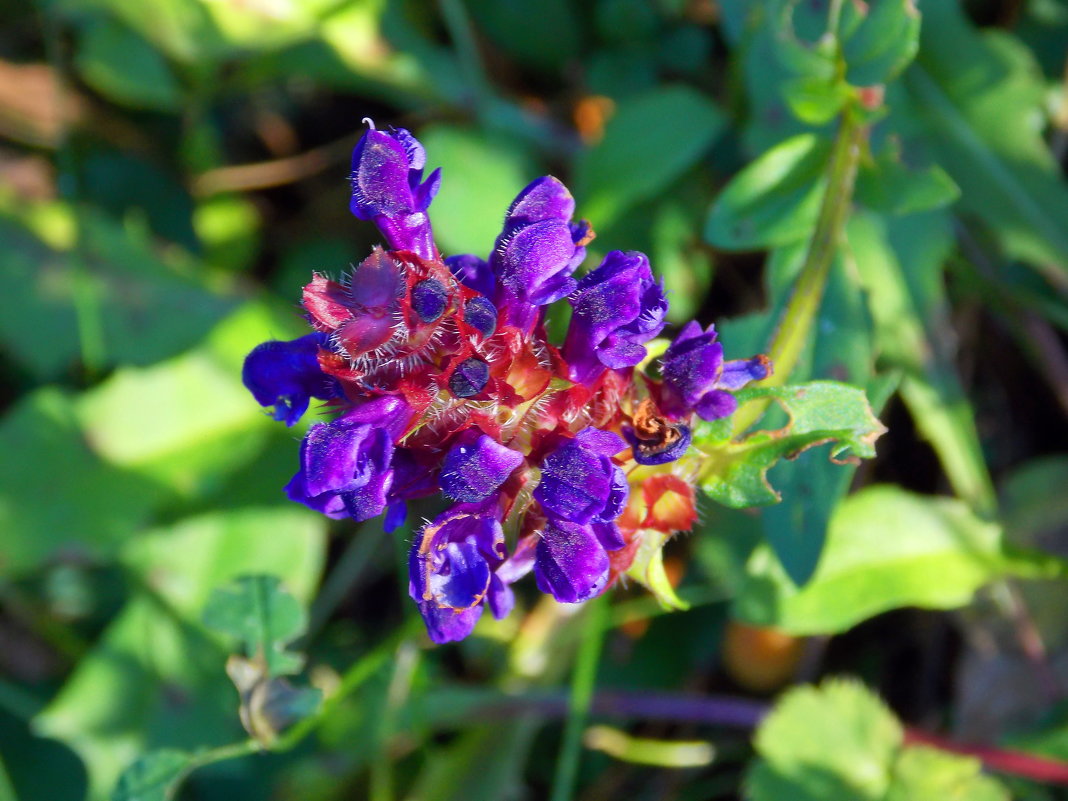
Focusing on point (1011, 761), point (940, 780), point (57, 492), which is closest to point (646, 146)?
point (940, 780)

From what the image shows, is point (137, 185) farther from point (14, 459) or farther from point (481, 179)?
point (481, 179)

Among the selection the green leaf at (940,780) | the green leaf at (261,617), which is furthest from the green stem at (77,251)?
the green leaf at (940,780)

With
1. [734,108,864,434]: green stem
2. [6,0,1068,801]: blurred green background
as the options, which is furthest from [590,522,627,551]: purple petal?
[6,0,1068,801]: blurred green background

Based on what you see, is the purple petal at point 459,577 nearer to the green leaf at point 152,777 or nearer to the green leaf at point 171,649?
the green leaf at point 152,777

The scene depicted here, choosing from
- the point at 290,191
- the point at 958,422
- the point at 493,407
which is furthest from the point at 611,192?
the point at 290,191

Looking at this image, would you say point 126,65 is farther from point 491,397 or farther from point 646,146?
point 491,397

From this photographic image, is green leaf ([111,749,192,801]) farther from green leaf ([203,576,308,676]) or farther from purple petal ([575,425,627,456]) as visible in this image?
purple petal ([575,425,627,456])

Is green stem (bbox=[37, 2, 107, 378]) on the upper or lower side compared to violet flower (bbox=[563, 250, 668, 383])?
lower
